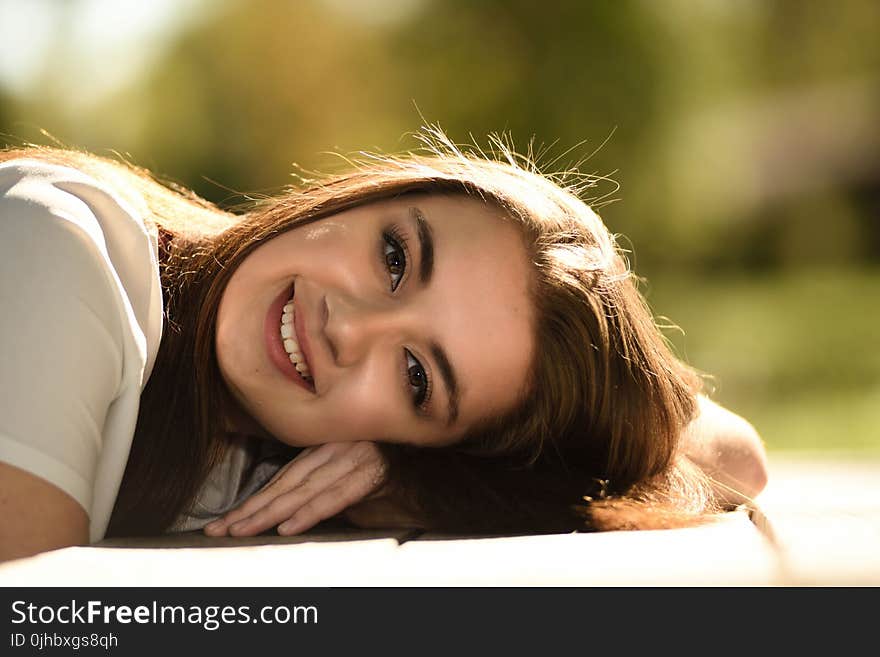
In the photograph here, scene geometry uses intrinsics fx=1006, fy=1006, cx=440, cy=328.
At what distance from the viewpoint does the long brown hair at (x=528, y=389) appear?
225cm

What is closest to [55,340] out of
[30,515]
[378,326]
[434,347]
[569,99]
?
[30,515]

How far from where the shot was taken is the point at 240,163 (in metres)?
16.6

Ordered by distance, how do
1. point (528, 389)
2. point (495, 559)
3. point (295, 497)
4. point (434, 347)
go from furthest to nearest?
point (528, 389)
point (434, 347)
point (295, 497)
point (495, 559)

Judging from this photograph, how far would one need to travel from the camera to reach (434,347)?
2242 millimetres

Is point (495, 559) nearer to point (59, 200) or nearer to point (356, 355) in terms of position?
point (356, 355)

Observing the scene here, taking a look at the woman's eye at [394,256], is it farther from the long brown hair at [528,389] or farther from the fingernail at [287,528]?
the fingernail at [287,528]

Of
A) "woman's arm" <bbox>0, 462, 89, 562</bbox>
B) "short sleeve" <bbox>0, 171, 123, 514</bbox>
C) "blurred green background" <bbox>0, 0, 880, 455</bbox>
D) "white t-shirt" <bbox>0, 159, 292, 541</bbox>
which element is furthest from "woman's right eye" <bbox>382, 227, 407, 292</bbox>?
"blurred green background" <bbox>0, 0, 880, 455</bbox>

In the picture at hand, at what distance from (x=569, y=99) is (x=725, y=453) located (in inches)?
558

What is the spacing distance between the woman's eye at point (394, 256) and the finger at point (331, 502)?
0.44m

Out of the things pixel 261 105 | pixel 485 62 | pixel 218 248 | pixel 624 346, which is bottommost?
pixel 624 346

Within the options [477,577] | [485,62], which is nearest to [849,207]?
[485,62]

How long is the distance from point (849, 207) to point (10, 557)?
56.9 feet

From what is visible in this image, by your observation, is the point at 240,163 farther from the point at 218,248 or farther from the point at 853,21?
the point at 218,248
